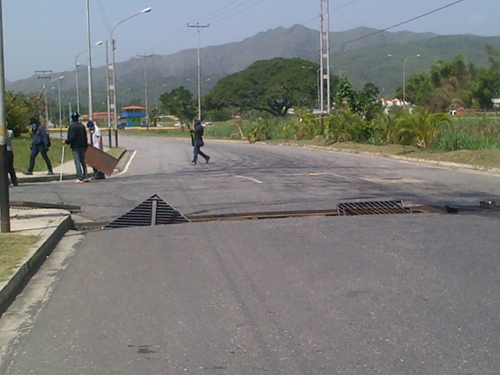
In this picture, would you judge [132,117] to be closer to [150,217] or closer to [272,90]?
[272,90]

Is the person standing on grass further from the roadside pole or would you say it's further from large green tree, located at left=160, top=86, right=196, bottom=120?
large green tree, located at left=160, top=86, right=196, bottom=120

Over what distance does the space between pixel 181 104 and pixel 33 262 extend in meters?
84.2

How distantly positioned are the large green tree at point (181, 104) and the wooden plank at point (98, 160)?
72092mm

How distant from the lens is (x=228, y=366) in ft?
16.3

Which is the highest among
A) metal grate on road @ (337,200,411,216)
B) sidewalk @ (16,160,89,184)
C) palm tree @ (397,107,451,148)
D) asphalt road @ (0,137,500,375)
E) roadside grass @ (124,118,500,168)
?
palm tree @ (397,107,451,148)

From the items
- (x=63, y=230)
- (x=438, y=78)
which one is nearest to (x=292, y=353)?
(x=63, y=230)

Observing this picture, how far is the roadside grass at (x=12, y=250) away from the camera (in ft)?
24.6

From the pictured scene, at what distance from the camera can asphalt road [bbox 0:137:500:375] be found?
5121 millimetres

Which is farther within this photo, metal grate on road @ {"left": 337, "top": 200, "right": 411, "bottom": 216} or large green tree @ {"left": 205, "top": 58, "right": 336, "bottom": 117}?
large green tree @ {"left": 205, "top": 58, "right": 336, "bottom": 117}

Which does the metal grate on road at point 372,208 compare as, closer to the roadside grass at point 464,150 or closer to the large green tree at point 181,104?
the roadside grass at point 464,150

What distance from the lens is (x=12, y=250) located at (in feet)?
27.8

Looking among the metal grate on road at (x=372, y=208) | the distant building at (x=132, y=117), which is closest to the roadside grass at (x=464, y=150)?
the metal grate on road at (x=372, y=208)

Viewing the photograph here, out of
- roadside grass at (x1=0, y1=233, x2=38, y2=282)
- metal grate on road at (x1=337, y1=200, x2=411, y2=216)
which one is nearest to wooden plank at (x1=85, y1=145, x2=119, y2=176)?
metal grate on road at (x1=337, y1=200, x2=411, y2=216)

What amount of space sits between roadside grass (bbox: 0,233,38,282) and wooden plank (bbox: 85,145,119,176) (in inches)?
392
